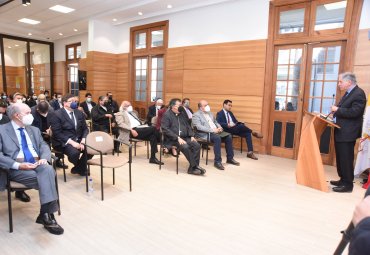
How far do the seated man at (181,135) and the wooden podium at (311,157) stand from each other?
149 centimetres

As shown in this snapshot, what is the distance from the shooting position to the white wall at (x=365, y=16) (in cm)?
452

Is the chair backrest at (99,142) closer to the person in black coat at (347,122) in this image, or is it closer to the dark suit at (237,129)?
the dark suit at (237,129)

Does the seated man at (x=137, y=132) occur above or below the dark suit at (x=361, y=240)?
below

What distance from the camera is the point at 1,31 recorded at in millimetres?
10102

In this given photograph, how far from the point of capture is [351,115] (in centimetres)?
345

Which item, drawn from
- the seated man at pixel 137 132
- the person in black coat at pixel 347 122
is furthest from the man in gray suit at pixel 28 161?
the person in black coat at pixel 347 122

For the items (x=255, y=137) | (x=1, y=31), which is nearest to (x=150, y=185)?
(x=255, y=137)

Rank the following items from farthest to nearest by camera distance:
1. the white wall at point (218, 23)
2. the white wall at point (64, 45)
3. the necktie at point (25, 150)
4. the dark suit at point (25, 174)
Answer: the white wall at point (64, 45) → the white wall at point (218, 23) → the necktie at point (25, 150) → the dark suit at point (25, 174)

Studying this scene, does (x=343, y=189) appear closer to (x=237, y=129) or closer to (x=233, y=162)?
(x=233, y=162)

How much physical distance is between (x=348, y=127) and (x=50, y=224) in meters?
3.70

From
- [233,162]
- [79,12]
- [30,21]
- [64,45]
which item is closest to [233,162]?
[233,162]

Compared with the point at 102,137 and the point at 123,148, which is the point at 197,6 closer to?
the point at 123,148

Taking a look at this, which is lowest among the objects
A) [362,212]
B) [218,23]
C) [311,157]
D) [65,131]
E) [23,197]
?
[23,197]

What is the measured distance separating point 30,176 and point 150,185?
165 centimetres
